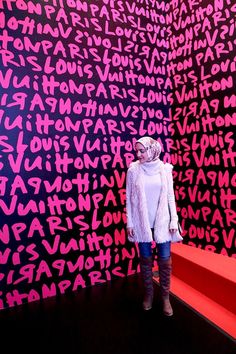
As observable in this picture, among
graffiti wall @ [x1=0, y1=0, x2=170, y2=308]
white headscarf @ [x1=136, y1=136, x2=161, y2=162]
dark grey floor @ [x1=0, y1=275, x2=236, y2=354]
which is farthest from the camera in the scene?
graffiti wall @ [x1=0, y1=0, x2=170, y2=308]

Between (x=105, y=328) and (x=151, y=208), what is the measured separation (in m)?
1.01

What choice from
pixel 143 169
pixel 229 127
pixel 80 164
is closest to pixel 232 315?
pixel 143 169

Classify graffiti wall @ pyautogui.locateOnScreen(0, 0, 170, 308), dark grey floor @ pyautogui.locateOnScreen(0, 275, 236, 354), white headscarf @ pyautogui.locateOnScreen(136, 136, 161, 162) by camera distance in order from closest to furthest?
dark grey floor @ pyautogui.locateOnScreen(0, 275, 236, 354)
white headscarf @ pyautogui.locateOnScreen(136, 136, 161, 162)
graffiti wall @ pyautogui.locateOnScreen(0, 0, 170, 308)

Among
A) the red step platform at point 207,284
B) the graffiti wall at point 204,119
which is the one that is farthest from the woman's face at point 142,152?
the red step platform at point 207,284

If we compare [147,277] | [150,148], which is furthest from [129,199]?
[147,277]

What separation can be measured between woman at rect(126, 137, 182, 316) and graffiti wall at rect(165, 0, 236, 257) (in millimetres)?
878

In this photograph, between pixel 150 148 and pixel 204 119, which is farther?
pixel 204 119

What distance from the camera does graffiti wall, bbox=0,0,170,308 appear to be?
2729 millimetres

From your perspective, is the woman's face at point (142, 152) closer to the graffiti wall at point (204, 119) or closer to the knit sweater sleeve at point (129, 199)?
the knit sweater sleeve at point (129, 199)

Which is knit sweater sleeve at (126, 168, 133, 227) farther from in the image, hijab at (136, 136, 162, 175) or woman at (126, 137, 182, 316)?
hijab at (136, 136, 162, 175)

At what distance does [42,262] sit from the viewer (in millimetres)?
2857

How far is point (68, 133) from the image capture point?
9.78 feet

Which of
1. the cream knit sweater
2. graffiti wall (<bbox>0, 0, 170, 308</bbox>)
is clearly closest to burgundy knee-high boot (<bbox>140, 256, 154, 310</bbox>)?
the cream knit sweater

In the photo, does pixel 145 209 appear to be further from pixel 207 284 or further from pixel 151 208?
pixel 207 284
